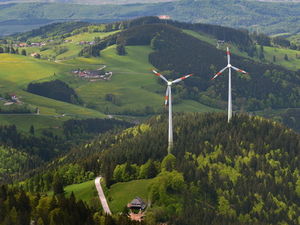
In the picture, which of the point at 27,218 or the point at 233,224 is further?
the point at 233,224

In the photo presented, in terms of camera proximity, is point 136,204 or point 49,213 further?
Result: point 136,204

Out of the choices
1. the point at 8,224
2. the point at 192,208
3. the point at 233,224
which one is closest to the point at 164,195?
the point at 192,208

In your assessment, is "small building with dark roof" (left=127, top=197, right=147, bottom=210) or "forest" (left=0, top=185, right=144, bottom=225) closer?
"forest" (left=0, top=185, right=144, bottom=225)

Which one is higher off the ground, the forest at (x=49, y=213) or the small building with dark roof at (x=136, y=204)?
the forest at (x=49, y=213)

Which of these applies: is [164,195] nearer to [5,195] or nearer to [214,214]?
[214,214]

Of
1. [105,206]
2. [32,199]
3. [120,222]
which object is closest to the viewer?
[120,222]

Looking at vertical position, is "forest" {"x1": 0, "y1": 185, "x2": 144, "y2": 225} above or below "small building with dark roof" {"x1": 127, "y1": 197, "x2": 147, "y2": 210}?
above

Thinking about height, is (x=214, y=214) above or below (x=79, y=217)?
below

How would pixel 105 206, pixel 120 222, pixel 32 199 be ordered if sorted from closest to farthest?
pixel 120 222
pixel 32 199
pixel 105 206

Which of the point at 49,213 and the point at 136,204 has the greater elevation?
the point at 49,213

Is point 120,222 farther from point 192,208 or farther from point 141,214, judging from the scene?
point 192,208

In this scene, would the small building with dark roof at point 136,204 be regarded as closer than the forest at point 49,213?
No
